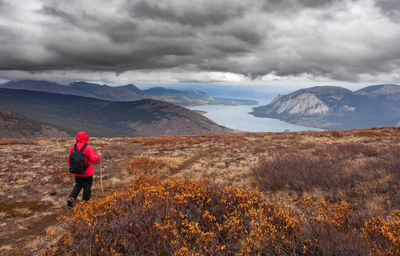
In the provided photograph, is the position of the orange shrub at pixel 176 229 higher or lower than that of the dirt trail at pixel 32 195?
higher

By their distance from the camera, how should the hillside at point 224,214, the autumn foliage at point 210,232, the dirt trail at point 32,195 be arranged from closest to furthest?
the autumn foliage at point 210,232 < the hillside at point 224,214 < the dirt trail at point 32,195

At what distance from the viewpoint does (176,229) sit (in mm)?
4082

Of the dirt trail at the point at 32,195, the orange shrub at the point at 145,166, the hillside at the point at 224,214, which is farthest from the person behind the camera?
the orange shrub at the point at 145,166

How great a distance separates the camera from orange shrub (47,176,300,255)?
3.87 meters

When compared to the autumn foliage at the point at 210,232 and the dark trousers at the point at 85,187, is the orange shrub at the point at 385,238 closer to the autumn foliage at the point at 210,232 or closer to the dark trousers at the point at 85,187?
the autumn foliage at the point at 210,232

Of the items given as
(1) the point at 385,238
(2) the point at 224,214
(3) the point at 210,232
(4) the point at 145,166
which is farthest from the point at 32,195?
(1) the point at 385,238

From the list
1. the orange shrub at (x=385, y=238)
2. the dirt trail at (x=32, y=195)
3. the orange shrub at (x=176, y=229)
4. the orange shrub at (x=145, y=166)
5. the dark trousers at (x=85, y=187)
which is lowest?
the dirt trail at (x=32, y=195)

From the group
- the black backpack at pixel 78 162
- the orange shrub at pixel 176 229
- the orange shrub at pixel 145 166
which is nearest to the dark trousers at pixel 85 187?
the black backpack at pixel 78 162

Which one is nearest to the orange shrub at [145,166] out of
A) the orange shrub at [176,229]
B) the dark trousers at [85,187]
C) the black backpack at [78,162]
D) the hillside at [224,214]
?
the hillside at [224,214]

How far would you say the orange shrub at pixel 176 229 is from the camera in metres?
3.87

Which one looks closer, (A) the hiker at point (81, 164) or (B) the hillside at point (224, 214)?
(B) the hillside at point (224, 214)

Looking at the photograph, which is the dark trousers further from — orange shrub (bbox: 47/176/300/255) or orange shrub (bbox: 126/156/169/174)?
orange shrub (bbox: 126/156/169/174)

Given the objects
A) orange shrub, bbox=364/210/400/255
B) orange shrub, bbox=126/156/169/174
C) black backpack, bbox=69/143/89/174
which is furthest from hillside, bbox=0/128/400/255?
orange shrub, bbox=126/156/169/174

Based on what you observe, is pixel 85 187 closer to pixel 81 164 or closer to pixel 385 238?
pixel 81 164
